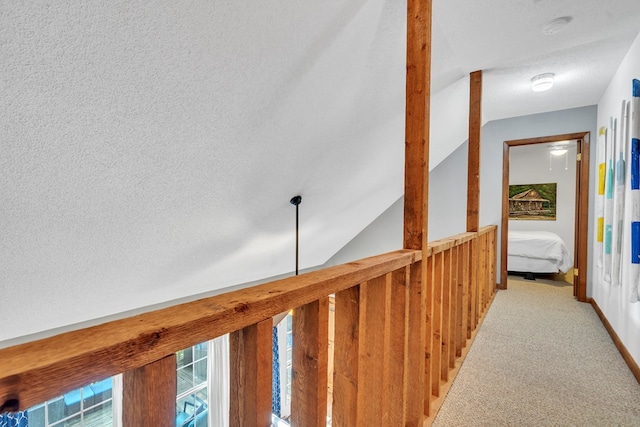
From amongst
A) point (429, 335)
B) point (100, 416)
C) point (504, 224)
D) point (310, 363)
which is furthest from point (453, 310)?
point (100, 416)

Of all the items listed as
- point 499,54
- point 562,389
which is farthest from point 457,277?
point 499,54

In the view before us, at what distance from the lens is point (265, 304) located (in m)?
0.57

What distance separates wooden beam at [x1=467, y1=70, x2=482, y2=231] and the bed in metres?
2.60

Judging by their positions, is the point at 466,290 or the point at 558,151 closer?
the point at 466,290

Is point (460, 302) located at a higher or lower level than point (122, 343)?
lower

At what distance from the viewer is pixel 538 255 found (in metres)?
4.57

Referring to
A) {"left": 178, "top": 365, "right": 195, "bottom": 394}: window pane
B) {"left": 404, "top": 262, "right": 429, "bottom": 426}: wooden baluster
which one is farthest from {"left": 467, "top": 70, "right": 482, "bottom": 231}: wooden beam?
{"left": 178, "top": 365, "right": 195, "bottom": 394}: window pane

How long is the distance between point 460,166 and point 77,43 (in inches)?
169

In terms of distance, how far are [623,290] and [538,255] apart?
8.52 feet

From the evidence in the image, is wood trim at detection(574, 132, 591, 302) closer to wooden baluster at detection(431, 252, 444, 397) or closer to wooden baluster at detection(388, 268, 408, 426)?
wooden baluster at detection(431, 252, 444, 397)

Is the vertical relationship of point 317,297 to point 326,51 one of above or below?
below

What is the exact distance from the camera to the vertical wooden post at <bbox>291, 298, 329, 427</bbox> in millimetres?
725

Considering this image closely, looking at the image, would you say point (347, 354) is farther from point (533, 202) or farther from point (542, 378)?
point (533, 202)

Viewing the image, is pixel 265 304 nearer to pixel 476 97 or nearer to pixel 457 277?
pixel 457 277
